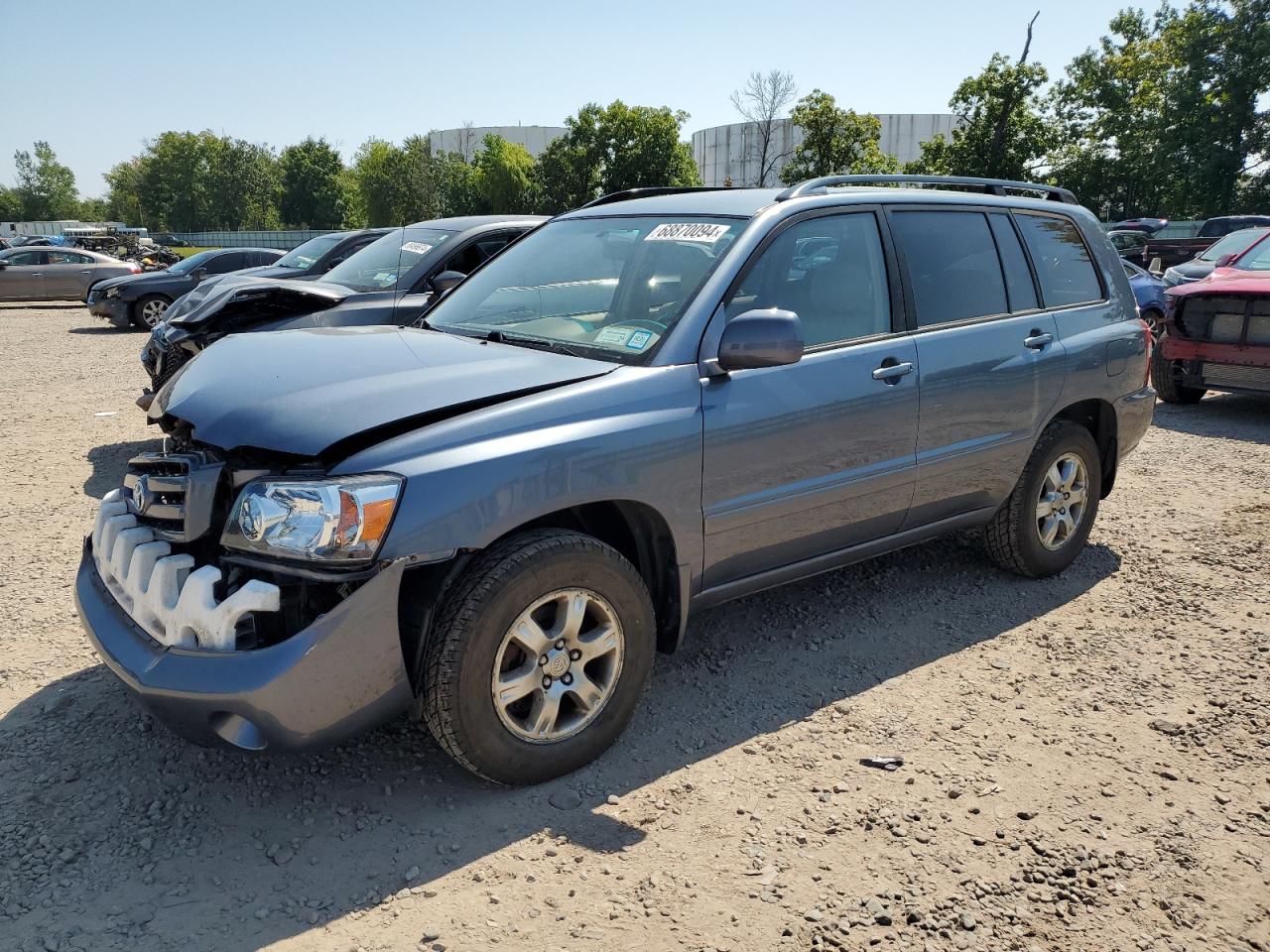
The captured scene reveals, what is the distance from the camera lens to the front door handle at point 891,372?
12.7 feet

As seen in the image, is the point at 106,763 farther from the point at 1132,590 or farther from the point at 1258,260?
the point at 1258,260

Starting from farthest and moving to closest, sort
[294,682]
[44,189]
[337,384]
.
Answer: [44,189]
[337,384]
[294,682]

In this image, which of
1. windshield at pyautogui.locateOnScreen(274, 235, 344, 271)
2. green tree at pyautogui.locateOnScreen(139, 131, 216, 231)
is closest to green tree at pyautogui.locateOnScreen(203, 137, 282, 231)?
green tree at pyautogui.locateOnScreen(139, 131, 216, 231)

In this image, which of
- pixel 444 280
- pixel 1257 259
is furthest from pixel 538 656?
pixel 1257 259

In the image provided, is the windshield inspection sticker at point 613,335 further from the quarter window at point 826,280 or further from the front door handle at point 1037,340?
the front door handle at point 1037,340

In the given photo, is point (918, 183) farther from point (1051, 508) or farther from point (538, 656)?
point (538, 656)

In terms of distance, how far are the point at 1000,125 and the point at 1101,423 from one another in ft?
95.5

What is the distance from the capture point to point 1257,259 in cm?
968

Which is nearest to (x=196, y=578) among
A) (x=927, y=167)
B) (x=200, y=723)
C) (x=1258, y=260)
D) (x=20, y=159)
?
(x=200, y=723)

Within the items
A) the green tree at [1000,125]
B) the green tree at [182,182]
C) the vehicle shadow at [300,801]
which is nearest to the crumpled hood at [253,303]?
the vehicle shadow at [300,801]

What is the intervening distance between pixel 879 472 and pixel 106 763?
2.98 meters

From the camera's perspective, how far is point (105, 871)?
2695mm

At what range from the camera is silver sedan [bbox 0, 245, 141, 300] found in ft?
68.8

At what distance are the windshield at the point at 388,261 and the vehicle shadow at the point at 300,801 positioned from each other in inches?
174
